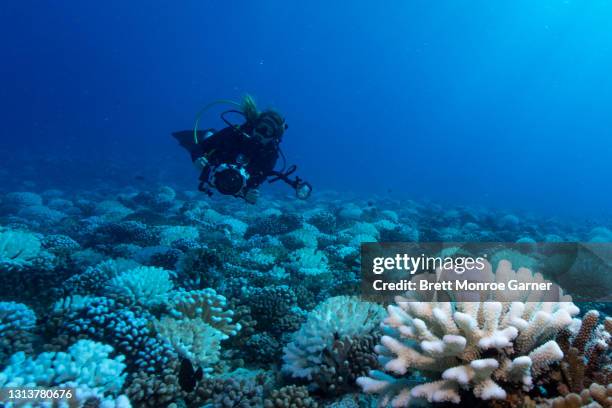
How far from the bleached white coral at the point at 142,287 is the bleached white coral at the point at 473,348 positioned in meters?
2.95

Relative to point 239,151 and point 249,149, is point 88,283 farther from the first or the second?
point 249,149

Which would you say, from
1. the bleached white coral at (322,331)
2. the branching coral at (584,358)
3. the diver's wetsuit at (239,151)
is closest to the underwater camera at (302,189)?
the diver's wetsuit at (239,151)

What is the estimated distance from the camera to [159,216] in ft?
36.8

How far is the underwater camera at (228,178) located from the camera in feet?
20.2

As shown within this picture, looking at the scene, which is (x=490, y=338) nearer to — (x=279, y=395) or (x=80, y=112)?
(x=279, y=395)

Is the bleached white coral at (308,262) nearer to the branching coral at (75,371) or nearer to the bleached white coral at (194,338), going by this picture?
the bleached white coral at (194,338)

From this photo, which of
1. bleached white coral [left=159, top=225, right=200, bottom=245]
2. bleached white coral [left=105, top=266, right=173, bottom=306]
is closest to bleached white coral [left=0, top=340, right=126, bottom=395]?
bleached white coral [left=105, top=266, right=173, bottom=306]

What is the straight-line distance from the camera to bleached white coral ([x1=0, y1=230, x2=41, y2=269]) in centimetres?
542

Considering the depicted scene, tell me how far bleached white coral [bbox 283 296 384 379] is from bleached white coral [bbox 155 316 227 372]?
81 centimetres

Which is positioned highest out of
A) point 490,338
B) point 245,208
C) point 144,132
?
point 144,132

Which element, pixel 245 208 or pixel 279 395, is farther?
pixel 245 208

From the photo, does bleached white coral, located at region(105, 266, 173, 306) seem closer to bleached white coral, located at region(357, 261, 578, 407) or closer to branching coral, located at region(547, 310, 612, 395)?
bleached white coral, located at region(357, 261, 578, 407)

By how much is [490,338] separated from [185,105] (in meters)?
156

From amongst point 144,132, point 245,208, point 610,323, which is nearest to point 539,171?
point 144,132
